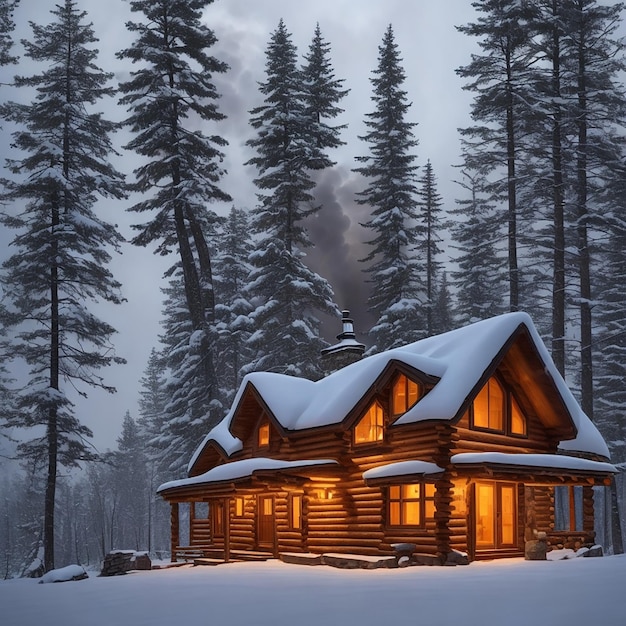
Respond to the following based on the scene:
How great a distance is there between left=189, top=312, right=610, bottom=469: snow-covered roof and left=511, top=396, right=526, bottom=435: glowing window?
1407 millimetres

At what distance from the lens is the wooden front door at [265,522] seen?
25925 millimetres

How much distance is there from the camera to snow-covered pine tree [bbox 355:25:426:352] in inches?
1496

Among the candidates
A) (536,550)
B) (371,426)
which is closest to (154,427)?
(371,426)

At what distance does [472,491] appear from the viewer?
20156 mm

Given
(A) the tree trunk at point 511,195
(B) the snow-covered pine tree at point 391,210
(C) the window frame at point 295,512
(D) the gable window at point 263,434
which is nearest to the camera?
(C) the window frame at point 295,512

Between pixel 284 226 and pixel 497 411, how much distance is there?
18.7m

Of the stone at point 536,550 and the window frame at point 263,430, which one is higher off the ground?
the window frame at point 263,430

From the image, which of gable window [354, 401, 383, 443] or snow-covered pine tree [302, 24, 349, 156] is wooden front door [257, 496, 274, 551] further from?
snow-covered pine tree [302, 24, 349, 156]

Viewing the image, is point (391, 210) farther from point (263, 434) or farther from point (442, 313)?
point (263, 434)

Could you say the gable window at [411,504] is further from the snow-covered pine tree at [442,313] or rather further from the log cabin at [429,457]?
the snow-covered pine tree at [442,313]

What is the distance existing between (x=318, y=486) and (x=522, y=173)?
1945 cm

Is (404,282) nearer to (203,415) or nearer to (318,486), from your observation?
(203,415)

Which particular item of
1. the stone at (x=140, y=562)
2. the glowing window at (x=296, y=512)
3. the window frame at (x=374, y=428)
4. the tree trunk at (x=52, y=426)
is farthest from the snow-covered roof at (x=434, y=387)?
the tree trunk at (x=52, y=426)

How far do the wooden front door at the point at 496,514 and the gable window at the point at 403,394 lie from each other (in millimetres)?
3099
